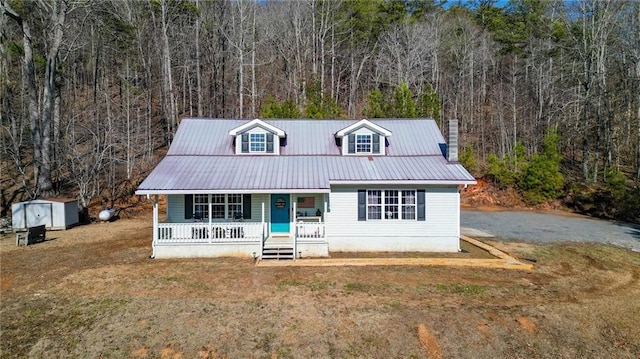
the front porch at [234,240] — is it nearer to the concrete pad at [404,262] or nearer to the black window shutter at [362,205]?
the concrete pad at [404,262]

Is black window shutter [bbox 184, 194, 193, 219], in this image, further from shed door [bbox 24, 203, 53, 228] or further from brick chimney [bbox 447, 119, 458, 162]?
brick chimney [bbox 447, 119, 458, 162]

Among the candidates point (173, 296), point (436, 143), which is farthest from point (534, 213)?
point (173, 296)

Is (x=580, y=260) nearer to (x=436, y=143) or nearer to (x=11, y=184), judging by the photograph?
(x=436, y=143)

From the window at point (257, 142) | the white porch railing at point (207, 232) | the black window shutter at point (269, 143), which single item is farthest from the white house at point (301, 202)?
the black window shutter at point (269, 143)

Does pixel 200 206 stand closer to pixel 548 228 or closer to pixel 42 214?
pixel 42 214

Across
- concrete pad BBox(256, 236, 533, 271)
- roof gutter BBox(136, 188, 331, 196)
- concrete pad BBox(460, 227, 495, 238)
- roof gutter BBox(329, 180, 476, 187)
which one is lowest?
concrete pad BBox(256, 236, 533, 271)

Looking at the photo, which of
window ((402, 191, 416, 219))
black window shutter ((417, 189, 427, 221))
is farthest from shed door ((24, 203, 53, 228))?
black window shutter ((417, 189, 427, 221))
